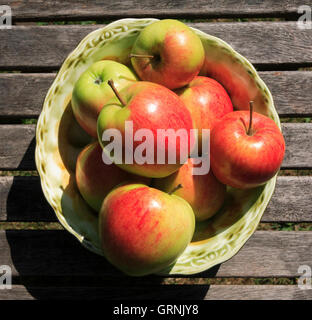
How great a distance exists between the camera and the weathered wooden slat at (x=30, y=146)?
97 cm

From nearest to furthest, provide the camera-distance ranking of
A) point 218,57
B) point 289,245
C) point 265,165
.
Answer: point 265,165 → point 218,57 → point 289,245

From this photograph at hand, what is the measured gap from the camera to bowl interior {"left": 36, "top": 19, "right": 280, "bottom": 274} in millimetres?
816

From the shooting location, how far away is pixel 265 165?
742 mm

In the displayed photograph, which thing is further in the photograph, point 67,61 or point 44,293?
point 44,293

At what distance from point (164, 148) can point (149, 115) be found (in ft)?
0.23

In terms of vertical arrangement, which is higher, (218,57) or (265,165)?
(218,57)

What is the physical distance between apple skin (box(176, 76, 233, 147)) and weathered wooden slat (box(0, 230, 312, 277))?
351mm

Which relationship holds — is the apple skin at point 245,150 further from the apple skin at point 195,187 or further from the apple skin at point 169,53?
the apple skin at point 169,53

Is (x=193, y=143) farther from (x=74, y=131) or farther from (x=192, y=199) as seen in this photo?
(x=74, y=131)

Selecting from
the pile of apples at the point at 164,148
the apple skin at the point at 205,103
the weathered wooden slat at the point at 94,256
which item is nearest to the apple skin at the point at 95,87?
the pile of apples at the point at 164,148

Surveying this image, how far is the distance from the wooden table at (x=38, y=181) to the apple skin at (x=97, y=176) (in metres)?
0.22

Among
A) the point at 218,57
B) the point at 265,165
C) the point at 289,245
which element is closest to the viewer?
the point at 265,165
